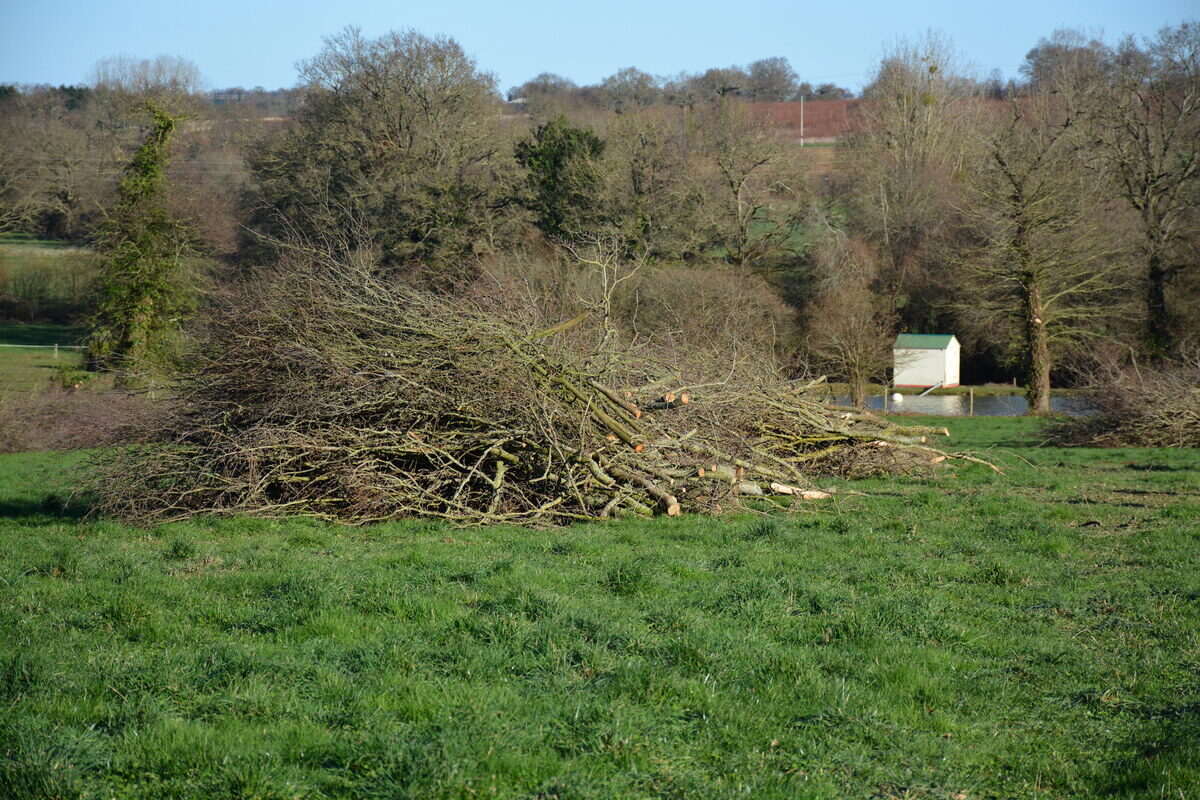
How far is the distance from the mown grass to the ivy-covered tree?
25.9 m

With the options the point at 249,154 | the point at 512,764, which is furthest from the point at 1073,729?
the point at 249,154

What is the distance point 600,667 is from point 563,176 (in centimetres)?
3393

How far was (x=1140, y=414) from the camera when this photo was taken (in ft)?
62.1

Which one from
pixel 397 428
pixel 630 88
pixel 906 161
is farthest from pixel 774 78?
pixel 397 428

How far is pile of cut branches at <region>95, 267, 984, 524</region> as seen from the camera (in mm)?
9516

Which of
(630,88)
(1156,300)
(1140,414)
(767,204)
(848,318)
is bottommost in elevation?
(1140,414)

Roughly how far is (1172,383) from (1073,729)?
17679 millimetres

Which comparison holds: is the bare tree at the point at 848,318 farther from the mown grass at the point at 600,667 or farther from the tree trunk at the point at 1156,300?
the mown grass at the point at 600,667

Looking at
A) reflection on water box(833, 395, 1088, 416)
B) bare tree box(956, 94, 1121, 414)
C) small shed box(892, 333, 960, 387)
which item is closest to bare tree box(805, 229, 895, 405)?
reflection on water box(833, 395, 1088, 416)

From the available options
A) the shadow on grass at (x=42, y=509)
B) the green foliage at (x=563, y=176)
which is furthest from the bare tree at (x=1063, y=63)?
the shadow on grass at (x=42, y=509)

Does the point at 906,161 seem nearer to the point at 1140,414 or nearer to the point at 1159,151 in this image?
the point at 1159,151

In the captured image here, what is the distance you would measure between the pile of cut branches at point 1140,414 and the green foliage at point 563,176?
20.4m

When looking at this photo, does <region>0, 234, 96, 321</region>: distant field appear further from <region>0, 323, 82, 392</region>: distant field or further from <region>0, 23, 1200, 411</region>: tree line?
<region>0, 23, 1200, 411</region>: tree line

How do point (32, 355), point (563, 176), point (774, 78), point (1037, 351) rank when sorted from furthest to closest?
point (774, 78) → point (32, 355) → point (563, 176) → point (1037, 351)
